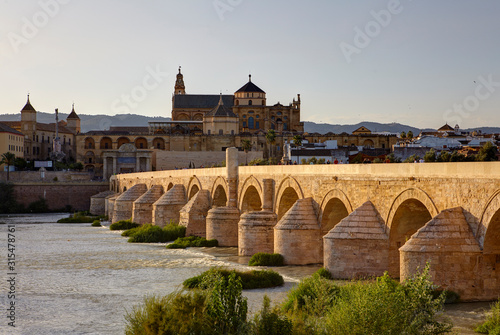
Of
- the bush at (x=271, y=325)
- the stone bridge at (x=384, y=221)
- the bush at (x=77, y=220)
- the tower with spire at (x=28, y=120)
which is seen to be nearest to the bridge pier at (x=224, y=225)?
the stone bridge at (x=384, y=221)

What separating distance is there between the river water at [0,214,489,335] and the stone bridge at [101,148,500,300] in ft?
3.03

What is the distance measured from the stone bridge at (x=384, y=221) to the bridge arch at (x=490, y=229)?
0.08ft

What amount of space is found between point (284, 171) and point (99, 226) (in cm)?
2596

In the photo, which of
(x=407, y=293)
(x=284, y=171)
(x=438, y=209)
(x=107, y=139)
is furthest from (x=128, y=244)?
(x=107, y=139)

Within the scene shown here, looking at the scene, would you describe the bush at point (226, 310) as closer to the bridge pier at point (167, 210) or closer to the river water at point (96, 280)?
the river water at point (96, 280)

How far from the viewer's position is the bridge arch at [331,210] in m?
23.5

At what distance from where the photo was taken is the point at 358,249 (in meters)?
19.5

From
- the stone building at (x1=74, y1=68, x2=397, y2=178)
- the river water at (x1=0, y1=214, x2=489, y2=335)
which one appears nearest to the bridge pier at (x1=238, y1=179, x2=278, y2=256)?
the river water at (x1=0, y1=214, x2=489, y2=335)

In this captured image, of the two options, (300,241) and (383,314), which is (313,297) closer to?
(383,314)

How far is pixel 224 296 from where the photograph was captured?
1291 centimetres

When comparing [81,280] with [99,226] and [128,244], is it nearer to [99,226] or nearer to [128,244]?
[128,244]

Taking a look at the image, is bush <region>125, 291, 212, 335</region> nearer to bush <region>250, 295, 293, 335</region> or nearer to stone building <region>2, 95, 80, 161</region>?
bush <region>250, 295, 293, 335</region>

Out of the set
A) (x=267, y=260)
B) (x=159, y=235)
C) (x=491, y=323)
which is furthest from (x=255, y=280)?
(x=159, y=235)

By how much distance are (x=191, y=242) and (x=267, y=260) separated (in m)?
9.13
